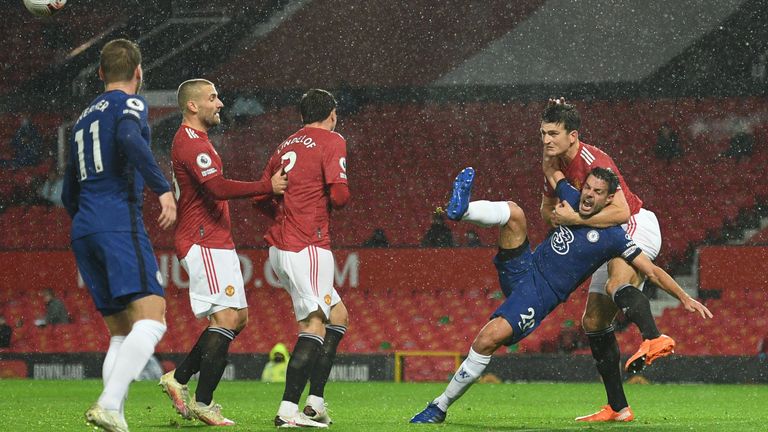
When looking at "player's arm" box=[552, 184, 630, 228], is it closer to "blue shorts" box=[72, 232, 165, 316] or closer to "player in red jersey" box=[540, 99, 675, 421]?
"player in red jersey" box=[540, 99, 675, 421]

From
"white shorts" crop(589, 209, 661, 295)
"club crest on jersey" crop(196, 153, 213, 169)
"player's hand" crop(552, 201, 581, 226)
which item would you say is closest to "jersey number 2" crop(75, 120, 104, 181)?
Result: "club crest on jersey" crop(196, 153, 213, 169)

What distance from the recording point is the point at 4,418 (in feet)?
22.9

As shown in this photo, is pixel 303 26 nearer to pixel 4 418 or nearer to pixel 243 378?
pixel 243 378

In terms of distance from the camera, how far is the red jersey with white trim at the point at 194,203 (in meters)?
6.32

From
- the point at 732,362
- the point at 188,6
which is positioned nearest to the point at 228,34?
the point at 188,6

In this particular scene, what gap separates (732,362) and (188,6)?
564 inches

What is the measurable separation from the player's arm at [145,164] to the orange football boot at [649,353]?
2371 millimetres

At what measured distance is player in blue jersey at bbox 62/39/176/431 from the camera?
480 cm

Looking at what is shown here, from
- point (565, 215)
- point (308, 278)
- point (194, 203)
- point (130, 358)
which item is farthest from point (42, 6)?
point (130, 358)

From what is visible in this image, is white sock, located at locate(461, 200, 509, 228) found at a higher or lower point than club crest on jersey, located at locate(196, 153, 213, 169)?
lower

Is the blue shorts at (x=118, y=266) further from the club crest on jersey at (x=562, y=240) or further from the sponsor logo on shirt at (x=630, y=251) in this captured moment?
the sponsor logo on shirt at (x=630, y=251)

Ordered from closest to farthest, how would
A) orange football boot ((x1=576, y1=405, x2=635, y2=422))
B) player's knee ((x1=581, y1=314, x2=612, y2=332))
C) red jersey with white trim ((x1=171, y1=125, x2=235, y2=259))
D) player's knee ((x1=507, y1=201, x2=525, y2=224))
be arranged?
red jersey with white trim ((x1=171, y1=125, x2=235, y2=259)) < player's knee ((x1=507, y1=201, x2=525, y2=224)) < orange football boot ((x1=576, y1=405, x2=635, y2=422)) < player's knee ((x1=581, y1=314, x2=612, y2=332))

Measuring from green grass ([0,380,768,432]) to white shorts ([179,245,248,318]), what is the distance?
26.1 inches

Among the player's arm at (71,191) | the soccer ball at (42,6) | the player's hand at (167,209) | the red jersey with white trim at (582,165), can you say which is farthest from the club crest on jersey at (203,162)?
A: the soccer ball at (42,6)
